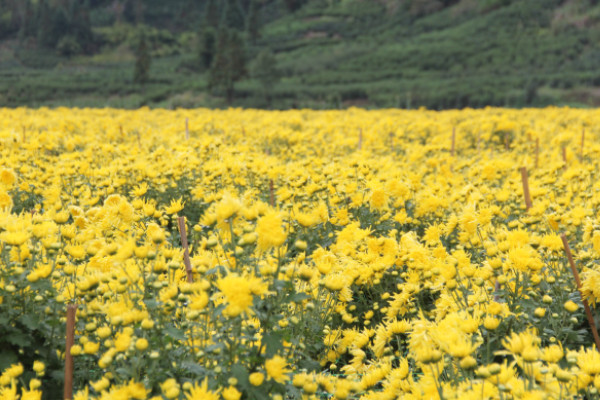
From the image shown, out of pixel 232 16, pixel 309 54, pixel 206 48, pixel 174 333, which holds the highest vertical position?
pixel 232 16

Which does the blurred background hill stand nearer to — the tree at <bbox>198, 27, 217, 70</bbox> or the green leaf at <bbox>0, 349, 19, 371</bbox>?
the tree at <bbox>198, 27, 217, 70</bbox>

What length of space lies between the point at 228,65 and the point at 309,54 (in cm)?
2181

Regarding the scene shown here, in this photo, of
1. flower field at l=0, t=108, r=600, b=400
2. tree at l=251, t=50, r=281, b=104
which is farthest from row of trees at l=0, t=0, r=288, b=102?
flower field at l=0, t=108, r=600, b=400

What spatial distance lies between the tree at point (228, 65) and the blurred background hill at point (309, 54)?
0.29ft

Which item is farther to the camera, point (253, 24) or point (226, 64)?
point (253, 24)

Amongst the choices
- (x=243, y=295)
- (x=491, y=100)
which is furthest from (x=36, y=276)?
(x=491, y=100)

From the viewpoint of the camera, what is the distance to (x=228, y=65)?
30953 mm

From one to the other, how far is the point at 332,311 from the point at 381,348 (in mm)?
593

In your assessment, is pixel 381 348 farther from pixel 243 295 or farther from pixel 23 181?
pixel 23 181

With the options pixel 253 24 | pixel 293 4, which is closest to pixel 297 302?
pixel 253 24

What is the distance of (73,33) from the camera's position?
204 feet

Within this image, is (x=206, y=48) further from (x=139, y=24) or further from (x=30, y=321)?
(x=30, y=321)

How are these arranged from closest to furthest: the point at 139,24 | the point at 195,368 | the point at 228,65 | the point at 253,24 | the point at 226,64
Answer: the point at 195,368
the point at 228,65
the point at 226,64
the point at 253,24
the point at 139,24

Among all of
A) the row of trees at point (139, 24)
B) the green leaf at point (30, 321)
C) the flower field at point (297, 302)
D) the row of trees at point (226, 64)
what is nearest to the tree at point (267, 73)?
the row of trees at point (226, 64)
